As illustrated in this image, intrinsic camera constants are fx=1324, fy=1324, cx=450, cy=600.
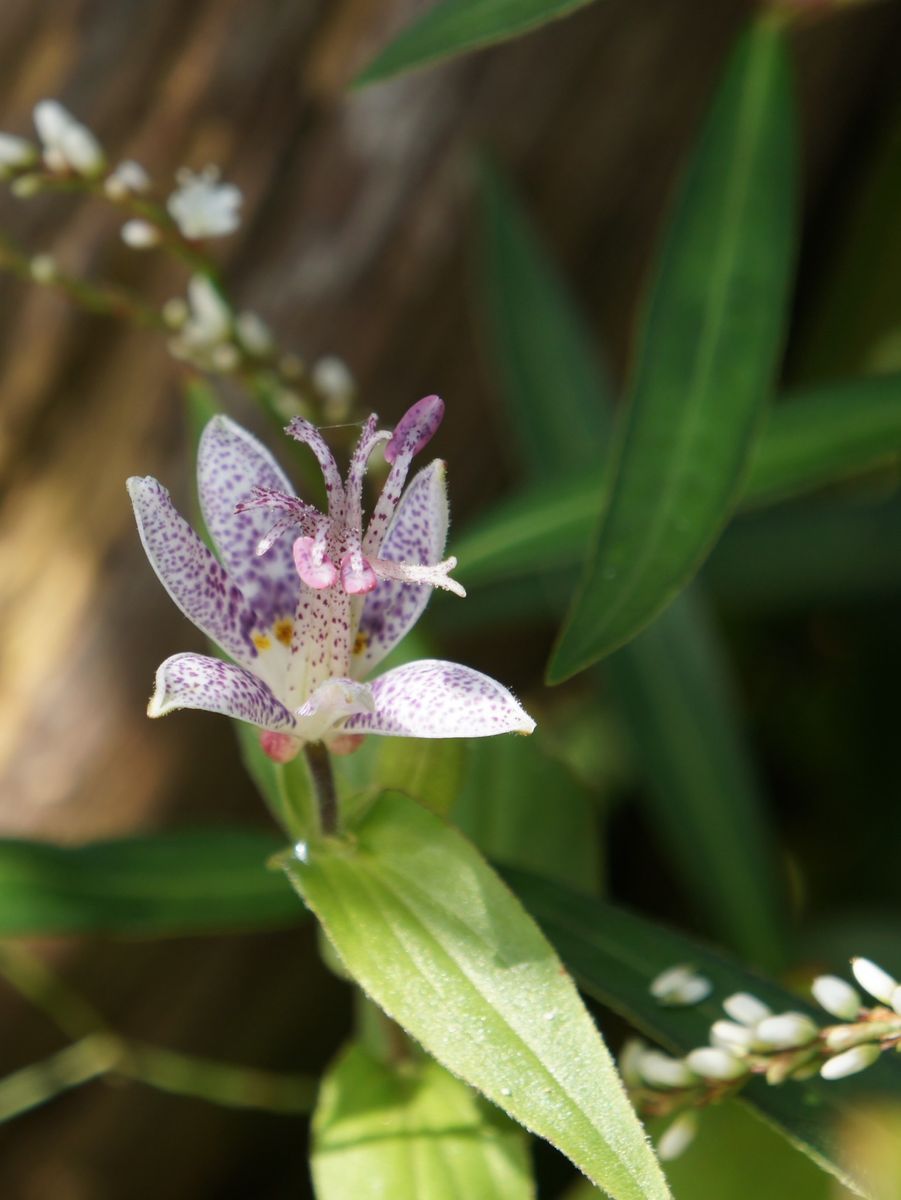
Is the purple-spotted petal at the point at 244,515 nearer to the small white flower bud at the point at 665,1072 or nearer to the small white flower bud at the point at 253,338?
the small white flower bud at the point at 253,338

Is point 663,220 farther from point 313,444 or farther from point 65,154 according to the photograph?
point 313,444

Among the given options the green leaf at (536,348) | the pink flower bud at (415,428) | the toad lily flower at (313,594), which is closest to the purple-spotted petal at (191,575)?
the toad lily flower at (313,594)

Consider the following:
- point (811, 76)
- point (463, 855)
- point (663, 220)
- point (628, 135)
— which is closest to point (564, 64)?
point (628, 135)

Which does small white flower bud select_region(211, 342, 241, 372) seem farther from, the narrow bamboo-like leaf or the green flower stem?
the green flower stem

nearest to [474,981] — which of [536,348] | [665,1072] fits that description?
[665,1072]

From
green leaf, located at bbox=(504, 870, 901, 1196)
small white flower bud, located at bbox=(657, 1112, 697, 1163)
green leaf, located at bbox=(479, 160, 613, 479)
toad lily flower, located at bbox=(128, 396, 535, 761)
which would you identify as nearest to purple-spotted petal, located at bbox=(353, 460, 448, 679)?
toad lily flower, located at bbox=(128, 396, 535, 761)

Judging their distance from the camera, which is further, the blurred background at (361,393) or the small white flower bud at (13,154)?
the blurred background at (361,393)
